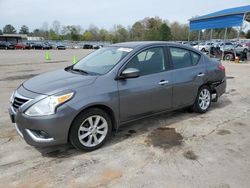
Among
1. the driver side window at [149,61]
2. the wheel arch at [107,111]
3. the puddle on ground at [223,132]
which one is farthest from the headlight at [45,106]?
the puddle on ground at [223,132]

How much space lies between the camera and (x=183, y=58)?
511 centimetres

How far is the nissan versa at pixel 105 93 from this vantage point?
134 inches

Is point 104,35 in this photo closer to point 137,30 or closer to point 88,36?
point 88,36

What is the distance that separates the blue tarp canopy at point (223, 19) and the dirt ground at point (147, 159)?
17.0 meters

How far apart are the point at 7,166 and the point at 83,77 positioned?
1638mm

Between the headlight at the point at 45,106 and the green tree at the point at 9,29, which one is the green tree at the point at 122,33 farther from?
the headlight at the point at 45,106

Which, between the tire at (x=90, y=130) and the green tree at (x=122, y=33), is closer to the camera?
the tire at (x=90, y=130)

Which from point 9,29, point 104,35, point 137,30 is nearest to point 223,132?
point 137,30

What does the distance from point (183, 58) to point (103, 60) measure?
1689 millimetres

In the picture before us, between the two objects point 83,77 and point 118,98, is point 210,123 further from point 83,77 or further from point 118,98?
point 83,77

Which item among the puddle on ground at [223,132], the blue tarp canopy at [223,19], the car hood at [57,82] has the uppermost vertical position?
the blue tarp canopy at [223,19]

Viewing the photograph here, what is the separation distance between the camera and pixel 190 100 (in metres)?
5.27

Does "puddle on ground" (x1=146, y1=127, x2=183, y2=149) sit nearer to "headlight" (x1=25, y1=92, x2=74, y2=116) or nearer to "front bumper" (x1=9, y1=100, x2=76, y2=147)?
"front bumper" (x1=9, y1=100, x2=76, y2=147)

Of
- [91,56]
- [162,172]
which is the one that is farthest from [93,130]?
[91,56]
